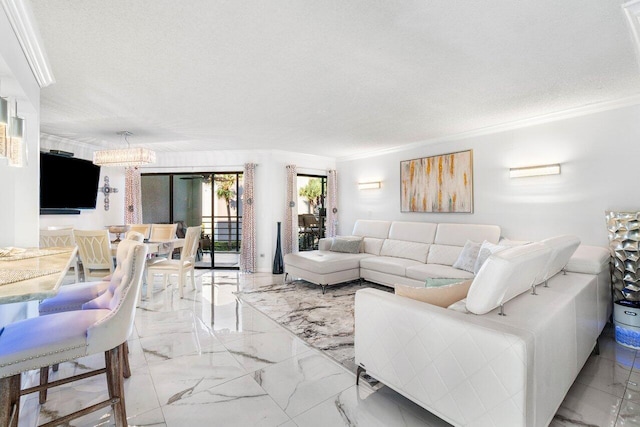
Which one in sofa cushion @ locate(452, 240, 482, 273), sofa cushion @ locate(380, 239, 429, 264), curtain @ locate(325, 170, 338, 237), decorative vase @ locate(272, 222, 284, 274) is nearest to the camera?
sofa cushion @ locate(452, 240, 482, 273)

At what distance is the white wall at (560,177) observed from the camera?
3.22m

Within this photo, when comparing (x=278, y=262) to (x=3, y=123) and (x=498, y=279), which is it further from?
(x=498, y=279)

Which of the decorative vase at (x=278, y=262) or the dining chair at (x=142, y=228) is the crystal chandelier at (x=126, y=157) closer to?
the dining chair at (x=142, y=228)

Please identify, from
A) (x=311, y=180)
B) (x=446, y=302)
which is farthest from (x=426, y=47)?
(x=311, y=180)

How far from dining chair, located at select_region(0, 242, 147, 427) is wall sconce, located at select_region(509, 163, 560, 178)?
424cm

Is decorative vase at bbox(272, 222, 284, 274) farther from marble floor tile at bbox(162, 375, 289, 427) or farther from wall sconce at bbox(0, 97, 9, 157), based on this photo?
wall sconce at bbox(0, 97, 9, 157)

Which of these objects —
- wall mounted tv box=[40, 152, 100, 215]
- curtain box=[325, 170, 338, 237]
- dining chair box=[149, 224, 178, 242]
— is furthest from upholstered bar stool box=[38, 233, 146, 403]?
curtain box=[325, 170, 338, 237]

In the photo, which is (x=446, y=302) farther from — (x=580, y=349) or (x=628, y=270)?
(x=628, y=270)

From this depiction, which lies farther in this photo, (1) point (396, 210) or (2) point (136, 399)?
(1) point (396, 210)

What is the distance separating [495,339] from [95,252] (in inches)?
164

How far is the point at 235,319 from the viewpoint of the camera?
3455 mm

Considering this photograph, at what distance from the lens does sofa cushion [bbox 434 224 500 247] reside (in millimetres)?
4105

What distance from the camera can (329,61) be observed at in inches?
94.6

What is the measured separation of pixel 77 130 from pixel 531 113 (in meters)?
6.13
